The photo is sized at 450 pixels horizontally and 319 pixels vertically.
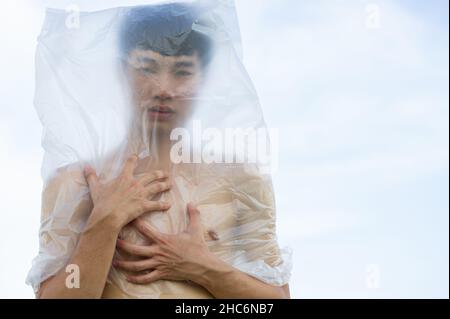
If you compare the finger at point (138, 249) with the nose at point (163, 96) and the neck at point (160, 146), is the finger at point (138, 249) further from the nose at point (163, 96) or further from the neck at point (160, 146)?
the nose at point (163, 96)

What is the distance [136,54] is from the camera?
2.03 m

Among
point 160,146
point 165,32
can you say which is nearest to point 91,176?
point 160,146

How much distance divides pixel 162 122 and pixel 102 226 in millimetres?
364

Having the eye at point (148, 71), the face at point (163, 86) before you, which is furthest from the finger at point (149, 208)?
the eye at point (148, 71)

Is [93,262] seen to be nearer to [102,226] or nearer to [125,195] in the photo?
[102,226]

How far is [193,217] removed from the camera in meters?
1.97

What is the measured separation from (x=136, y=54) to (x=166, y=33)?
0.11 meters

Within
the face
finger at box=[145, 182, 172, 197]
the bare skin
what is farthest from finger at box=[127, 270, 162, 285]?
the face

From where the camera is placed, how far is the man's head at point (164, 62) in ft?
6.61

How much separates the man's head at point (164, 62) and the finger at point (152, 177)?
0.15 metres

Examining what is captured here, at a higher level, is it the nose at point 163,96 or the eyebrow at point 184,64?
the eyebrow at point 184,64
